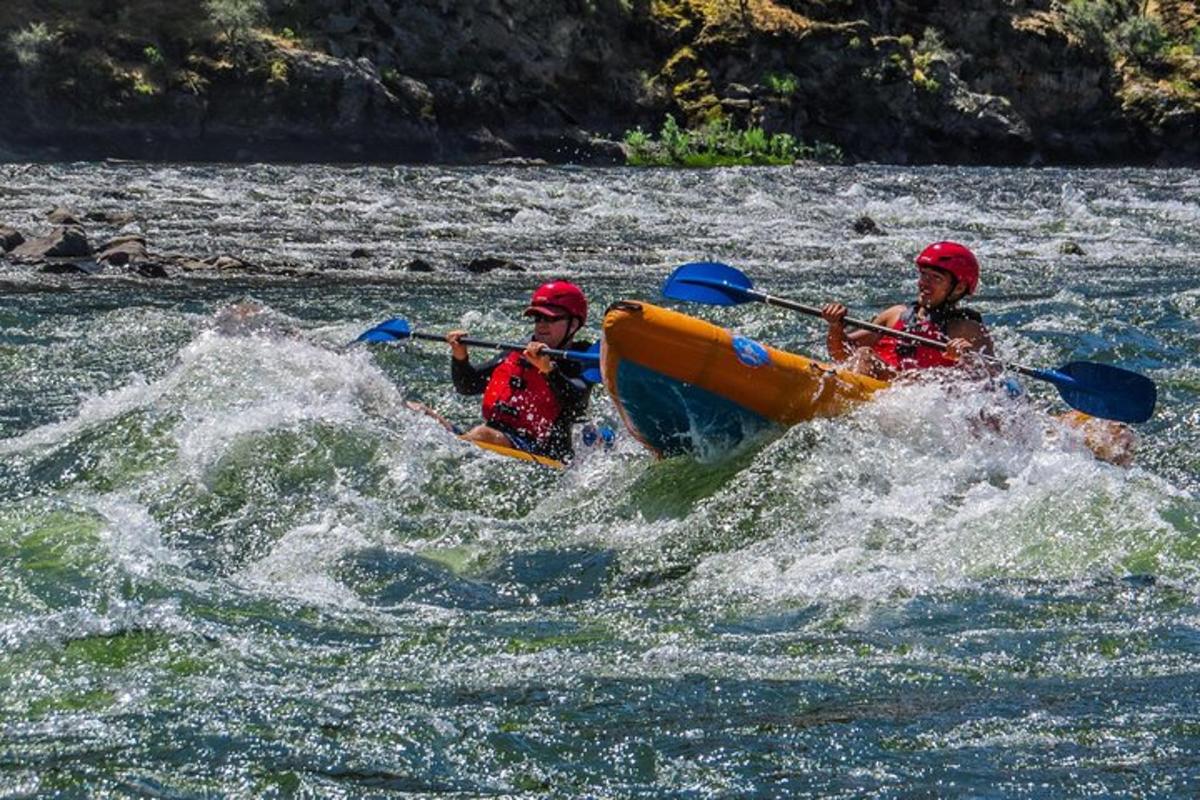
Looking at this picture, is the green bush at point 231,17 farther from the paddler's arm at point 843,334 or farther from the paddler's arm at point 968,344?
the paddler's arm at point 968,344

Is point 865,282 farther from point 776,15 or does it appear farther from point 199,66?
point 776,15

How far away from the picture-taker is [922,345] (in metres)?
9.44

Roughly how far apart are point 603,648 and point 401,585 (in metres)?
1.18

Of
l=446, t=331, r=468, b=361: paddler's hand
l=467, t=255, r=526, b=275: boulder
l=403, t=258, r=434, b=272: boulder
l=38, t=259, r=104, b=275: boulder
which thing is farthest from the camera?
l=467, t=255, r=526, b=275: boulder

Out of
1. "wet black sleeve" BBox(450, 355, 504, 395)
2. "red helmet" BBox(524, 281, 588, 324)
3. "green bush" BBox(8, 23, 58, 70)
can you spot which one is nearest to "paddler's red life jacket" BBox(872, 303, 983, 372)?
"red helmet" BBox(524, 281, 588, 324)

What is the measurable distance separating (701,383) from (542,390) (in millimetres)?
1397

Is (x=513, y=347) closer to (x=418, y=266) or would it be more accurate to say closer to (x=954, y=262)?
(x=954, y=262)

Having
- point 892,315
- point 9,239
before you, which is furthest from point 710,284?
point 9,239

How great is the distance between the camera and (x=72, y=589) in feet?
19.4

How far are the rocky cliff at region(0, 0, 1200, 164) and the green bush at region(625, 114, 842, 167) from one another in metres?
0.98

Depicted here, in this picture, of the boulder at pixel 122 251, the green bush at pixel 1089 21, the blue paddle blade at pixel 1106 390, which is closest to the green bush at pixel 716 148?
the green bush at pixel 1089 21

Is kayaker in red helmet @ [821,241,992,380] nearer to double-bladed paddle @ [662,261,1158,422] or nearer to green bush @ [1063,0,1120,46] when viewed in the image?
double-bladed paddle @ [662,261,1158,422]

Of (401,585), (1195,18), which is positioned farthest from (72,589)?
(1195,18)

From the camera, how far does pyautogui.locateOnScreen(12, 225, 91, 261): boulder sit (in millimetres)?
16688
